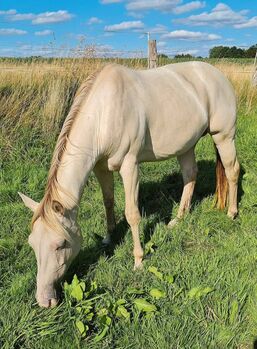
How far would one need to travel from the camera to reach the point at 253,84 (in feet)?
32.6

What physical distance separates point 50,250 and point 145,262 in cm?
98

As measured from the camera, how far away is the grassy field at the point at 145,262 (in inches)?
97.9

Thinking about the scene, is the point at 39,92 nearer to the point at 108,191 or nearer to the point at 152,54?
the point at 108,191

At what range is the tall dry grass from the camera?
615 centimetres

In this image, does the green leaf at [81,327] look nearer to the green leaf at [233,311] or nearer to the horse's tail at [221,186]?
the green leaf at [233,311]

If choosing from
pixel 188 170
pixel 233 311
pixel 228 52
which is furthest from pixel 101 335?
pixel 228 52

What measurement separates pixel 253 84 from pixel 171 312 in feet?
27.5

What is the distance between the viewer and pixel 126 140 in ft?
10.7

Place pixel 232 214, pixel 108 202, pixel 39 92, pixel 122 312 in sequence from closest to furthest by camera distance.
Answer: pixel 122 312, pixel 108 202, pixel 232 214, pixel 39 92

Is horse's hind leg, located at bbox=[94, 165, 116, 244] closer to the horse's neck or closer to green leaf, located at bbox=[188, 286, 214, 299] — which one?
the horse's neck

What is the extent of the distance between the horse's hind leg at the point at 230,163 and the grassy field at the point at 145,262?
0.22m

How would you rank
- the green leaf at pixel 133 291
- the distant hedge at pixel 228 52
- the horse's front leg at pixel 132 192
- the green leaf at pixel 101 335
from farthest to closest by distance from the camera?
the distant hedge at pixel 228 52 → the horse's front leg at pixel 132 192 → the green leaf at pixel 133 291 → the green leaf at pixel 101 335

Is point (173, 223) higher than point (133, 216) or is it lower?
lower

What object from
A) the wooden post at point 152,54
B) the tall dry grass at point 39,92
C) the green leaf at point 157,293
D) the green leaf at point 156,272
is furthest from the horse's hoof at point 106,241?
the wooden post at point 152,54
